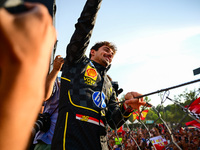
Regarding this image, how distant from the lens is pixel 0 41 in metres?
0.23

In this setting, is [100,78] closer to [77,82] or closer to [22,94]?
[77,82]

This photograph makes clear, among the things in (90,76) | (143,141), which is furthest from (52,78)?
(143,141)

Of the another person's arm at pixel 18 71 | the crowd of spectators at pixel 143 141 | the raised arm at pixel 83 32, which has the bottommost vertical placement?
the crowd of spectators at pixel 143 141

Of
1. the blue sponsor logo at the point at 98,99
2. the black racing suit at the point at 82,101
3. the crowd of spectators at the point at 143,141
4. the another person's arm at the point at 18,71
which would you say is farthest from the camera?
the crowd of spectators at the point at 143,141

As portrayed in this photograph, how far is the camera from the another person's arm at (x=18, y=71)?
225 mm

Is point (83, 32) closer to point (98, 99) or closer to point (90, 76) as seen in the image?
point (90, 76)

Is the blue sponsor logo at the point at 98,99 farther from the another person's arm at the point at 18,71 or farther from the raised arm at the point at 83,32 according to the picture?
the another person's arm at the point at 18,71

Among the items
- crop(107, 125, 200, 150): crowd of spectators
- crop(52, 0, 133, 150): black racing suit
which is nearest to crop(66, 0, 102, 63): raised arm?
crop(52, 0, 133, 150): black racing suit

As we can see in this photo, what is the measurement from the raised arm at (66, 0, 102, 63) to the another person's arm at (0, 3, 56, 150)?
109 cm

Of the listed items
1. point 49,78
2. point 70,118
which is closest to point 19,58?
point 70,118

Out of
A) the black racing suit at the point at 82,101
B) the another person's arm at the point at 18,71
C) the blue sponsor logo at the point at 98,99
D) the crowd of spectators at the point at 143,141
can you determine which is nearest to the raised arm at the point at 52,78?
the black racing suit at the point at 82,101

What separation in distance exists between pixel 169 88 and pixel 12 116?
1.02m

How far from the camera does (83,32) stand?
1403mm

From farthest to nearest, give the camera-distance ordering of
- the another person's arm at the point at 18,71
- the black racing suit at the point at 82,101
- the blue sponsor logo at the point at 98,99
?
the blue sponsor logo at the point at 98,99 → the black racing suit at the point at 82,101 → the another person's arm at the point at 18,71
